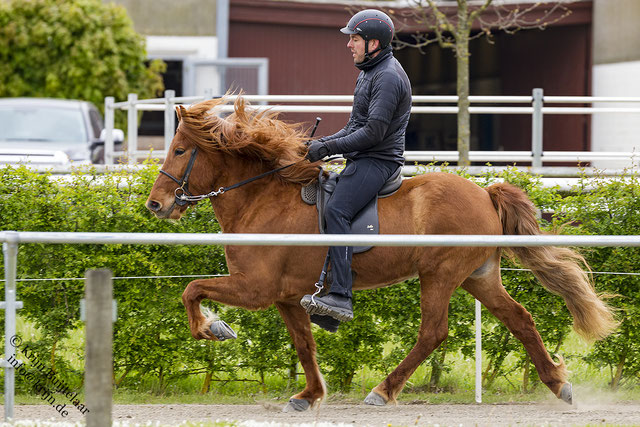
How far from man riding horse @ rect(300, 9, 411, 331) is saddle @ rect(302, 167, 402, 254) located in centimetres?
6

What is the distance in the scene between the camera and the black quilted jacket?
5.98 m

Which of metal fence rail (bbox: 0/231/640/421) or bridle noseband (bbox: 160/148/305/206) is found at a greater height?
bridle noseband (bbox: 160/148/305/206)

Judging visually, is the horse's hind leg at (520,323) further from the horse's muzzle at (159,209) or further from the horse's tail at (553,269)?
the horse's muzzle at (159,209)

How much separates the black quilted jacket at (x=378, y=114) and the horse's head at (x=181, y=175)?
0.86 metres

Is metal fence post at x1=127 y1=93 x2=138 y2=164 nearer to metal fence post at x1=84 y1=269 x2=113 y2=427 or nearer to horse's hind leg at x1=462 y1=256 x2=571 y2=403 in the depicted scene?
horse's hind leg at x1=462 y1=256 x2=571 y2=403

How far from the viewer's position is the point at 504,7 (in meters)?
19.2

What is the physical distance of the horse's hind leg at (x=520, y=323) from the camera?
6254 millimetres

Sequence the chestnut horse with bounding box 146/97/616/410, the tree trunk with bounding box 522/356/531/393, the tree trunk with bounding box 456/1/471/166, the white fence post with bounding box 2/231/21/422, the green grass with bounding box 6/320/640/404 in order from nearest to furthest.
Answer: the white fence post with bounding box 2/231/21/422
the chestnut horse with bounding box 146/97/616/410
the green grass with bounding box 6/320/640/404
the tree trunk with bounding box 522/356/531/393
the tree trunk with bounding box 456/1/471/166

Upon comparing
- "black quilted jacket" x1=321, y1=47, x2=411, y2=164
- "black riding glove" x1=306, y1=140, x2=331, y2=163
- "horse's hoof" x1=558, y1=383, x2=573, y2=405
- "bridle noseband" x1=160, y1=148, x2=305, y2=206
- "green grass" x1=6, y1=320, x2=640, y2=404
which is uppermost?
"black quilted jacket" x1=321, y1=47, x2=411, y2=164

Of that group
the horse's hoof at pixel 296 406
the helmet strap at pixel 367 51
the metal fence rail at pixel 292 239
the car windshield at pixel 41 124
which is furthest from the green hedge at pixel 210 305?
the car windshield at pixel 41 124

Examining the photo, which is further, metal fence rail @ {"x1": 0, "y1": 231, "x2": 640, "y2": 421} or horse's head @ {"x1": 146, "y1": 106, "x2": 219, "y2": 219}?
horse's head @ {"x1": 146, "y1": 106, "x2": 219, "y2": 219}

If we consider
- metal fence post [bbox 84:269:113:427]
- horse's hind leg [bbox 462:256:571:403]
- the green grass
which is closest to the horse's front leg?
the green grass

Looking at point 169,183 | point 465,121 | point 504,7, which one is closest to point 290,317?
point 169,183

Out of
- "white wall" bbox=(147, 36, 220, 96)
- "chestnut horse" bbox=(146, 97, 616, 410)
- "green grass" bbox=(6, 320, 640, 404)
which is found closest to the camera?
"chestnut horse" bbox=(146, 97, 616, 410)
